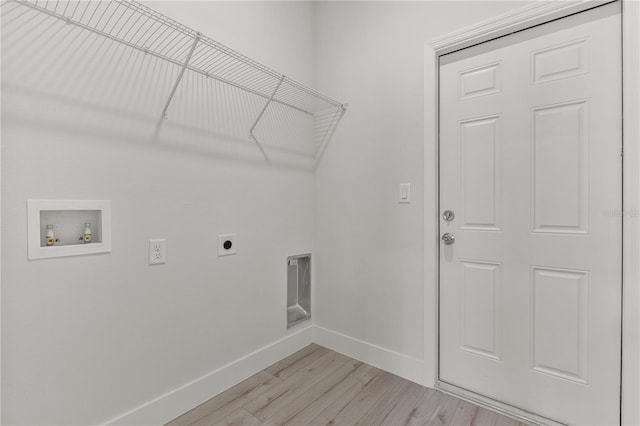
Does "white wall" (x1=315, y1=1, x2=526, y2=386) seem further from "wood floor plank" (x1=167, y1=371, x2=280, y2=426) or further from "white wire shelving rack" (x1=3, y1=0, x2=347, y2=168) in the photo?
"wood floor plank" (x1=167, y1=371, x2=280, y2=426)

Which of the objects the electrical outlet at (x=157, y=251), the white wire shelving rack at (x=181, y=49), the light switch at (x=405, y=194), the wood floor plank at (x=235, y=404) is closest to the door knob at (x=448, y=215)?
the light switch at (x=405, y=194)

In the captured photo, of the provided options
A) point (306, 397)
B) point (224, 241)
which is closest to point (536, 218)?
point (306, 397)

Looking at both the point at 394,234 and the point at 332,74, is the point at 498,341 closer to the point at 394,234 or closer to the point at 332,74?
the point at 394,234

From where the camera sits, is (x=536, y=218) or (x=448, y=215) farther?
(x=448, y=215)

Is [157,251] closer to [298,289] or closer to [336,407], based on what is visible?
[298,289]

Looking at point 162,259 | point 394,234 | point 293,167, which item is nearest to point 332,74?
point 293,167

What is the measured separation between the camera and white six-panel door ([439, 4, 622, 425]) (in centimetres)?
135

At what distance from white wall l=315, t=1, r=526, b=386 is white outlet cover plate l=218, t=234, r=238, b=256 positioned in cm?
75

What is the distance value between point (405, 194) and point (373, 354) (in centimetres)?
111

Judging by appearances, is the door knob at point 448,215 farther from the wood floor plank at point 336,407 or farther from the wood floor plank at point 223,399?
the wood floor plank at point 223,399

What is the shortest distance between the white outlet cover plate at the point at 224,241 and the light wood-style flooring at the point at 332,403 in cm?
81

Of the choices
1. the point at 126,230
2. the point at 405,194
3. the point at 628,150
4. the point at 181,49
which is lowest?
the point at 126,230

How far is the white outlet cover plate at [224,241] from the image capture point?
5.69ft

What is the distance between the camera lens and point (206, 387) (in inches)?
65.5
